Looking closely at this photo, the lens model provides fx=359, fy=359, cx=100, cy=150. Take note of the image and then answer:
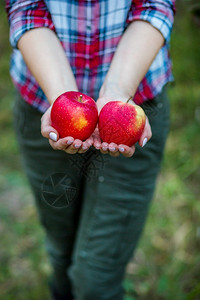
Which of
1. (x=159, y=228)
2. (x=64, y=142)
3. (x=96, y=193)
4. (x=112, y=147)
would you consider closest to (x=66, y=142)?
(x=64, y=142)

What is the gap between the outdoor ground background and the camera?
1.67m

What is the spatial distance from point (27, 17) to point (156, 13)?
1.13 ft

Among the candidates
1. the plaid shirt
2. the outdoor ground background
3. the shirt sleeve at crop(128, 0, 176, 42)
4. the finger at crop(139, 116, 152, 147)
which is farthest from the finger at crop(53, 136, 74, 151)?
the outdoor ground background

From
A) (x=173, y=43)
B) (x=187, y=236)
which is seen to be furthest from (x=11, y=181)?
(x=173, y=43)

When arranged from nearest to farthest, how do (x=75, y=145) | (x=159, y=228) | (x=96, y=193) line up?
(x=75, y=145)
(x=96, y=193)
(x=159, y=228)

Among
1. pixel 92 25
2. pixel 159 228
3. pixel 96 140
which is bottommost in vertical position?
pixel 159 228

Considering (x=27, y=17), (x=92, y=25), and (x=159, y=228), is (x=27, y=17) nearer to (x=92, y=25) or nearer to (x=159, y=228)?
(x=92, y=25)

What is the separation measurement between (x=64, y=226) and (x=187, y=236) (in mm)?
810

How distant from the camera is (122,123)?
875 mm

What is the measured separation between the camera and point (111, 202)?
114cm

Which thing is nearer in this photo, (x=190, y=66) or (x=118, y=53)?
(x=118, y=53)

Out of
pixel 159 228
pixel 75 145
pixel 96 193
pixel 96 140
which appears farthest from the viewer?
pixel 159 228

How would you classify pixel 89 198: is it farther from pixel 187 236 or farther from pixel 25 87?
pixel 187 236

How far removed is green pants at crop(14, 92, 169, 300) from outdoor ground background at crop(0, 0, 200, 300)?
458 mm
